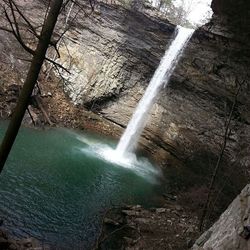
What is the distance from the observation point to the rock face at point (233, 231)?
6105 millimetres

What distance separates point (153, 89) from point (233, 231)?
1892 cm

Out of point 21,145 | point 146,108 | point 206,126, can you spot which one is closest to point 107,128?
point 146,108

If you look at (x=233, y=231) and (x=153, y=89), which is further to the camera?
(x=153, y=89)

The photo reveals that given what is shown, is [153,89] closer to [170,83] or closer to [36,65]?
[170,83]

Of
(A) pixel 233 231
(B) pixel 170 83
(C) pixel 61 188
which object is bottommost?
(C) pixel 61 188

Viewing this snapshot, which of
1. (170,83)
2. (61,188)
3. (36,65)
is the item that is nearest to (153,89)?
(170,83)

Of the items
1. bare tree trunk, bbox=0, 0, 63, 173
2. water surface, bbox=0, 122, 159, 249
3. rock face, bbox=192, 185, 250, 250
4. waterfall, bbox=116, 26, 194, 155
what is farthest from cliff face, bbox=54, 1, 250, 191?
bare tree trunk, bbox=0, 0, 63, 173

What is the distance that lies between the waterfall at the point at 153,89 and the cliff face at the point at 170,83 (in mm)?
392

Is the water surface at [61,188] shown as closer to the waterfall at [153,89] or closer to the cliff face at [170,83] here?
the waterfall at [153,89]

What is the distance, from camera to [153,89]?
2500 cm

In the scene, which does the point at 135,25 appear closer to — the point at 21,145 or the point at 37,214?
the point at 21,145

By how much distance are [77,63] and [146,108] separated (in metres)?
5.50

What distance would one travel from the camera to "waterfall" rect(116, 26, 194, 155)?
23.3m

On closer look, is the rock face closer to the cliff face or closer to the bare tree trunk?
the bare tree trunk
